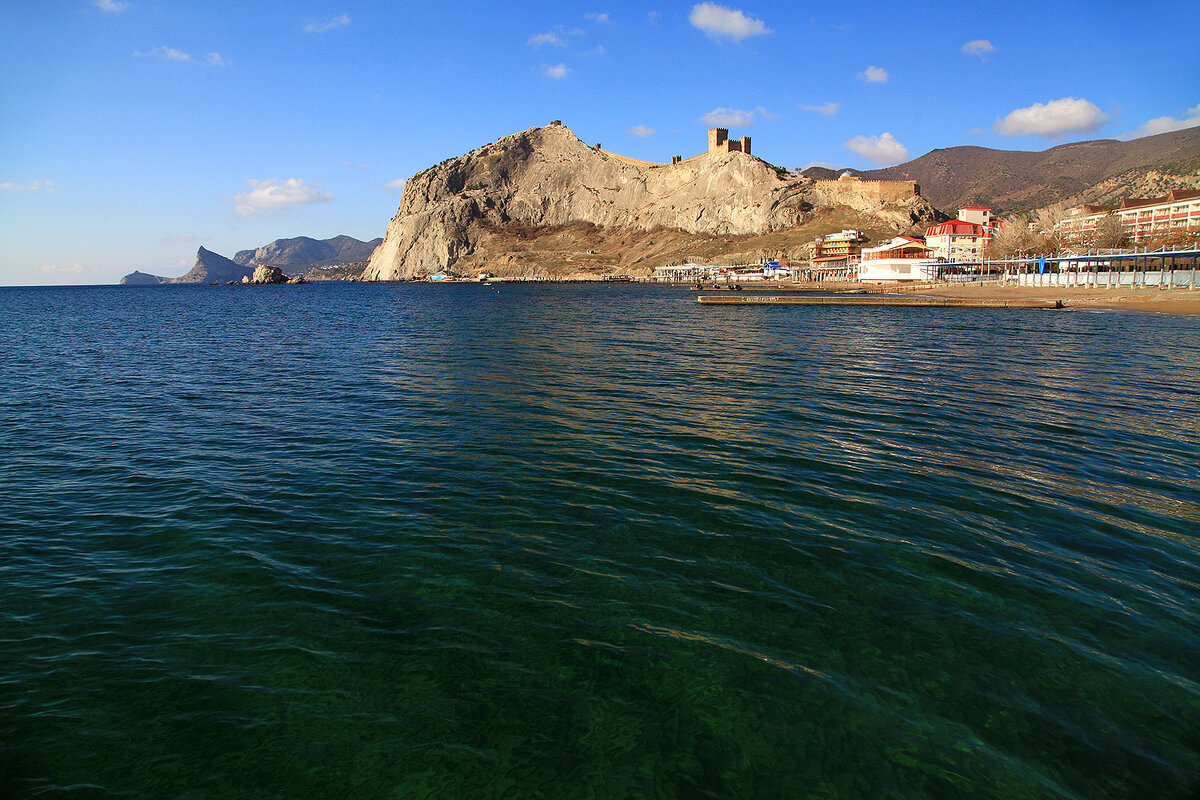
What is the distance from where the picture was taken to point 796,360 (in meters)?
34.2

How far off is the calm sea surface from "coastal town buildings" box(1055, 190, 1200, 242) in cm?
14904

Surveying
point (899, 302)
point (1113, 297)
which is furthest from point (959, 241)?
point (899, 302)

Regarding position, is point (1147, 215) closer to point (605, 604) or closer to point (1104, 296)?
point (1104, 296)

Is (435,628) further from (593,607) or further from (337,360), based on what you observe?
(337,360)

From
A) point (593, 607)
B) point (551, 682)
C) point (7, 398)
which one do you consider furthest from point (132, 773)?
point (7, 398)

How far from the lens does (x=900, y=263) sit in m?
140

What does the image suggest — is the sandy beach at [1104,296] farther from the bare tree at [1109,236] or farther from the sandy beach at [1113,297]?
the bare tree at [1109,236]

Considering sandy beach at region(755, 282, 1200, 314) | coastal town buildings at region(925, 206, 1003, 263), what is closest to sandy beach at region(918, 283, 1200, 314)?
sandy beach at region(755, 282, 1200, 314)

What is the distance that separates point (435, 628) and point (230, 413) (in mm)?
18308

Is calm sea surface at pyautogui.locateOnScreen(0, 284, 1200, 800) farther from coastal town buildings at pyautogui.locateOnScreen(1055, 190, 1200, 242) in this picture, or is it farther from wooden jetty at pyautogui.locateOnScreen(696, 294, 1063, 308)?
coastal town buildings at pyautogui.locateOnScreen(1055, 190, 1200, 242)

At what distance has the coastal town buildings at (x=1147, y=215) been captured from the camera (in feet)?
445

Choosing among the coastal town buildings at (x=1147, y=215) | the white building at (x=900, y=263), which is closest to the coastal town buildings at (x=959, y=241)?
the white building at (x=900, y=263)

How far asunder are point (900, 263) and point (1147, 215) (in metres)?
83.5

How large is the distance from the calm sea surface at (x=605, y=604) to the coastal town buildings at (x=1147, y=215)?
14904 cm
